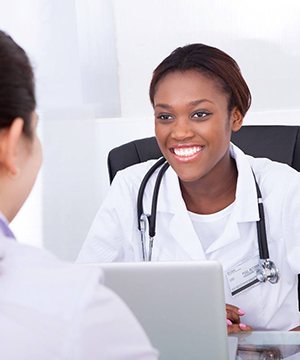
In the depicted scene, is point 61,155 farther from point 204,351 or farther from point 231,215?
point 204,351

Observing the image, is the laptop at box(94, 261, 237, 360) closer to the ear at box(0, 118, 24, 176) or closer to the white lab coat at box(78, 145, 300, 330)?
the ear at box(0, 118, 24, 176)

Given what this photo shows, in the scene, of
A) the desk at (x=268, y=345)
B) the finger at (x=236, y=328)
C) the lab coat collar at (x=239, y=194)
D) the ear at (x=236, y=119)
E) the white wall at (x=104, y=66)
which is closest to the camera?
the desk at (x=268, y=345)

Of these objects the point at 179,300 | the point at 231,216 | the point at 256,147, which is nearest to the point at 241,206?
the point at 231,216

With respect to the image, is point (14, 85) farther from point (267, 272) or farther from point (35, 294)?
point (267, 272)

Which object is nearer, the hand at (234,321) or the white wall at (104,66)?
the hand at (234,321)

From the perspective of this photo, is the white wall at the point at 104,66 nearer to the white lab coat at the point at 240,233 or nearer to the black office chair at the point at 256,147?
the black office chair at the point at 256,147

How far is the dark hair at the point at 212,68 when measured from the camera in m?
1.57

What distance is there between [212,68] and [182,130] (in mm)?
153

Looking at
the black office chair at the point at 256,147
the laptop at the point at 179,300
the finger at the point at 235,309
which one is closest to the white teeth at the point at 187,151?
the black office chair at the point at 256,147

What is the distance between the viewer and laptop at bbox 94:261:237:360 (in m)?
0.95

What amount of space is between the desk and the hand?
2 cm

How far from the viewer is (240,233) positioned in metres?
1.51

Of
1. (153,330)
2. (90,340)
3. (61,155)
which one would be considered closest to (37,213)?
(61,155)

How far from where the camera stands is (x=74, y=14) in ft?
9.14
